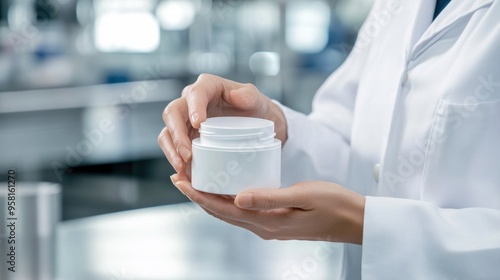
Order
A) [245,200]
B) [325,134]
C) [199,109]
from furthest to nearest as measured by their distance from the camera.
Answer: [325,134] → [199,109] → [245,200]

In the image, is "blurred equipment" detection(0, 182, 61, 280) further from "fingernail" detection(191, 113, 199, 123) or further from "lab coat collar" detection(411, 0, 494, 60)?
"lab coat collar" detection(411, 0, 494, 60)

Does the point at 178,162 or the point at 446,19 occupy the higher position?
the point at 446,19

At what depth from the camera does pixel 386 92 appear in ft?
3.76

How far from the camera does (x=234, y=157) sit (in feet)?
2.73

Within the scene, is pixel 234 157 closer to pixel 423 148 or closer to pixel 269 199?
pixel 269 199

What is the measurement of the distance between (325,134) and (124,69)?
3.73m

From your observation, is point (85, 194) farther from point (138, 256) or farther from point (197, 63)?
point (138, 256)

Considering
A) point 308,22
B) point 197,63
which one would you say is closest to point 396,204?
point 197,63

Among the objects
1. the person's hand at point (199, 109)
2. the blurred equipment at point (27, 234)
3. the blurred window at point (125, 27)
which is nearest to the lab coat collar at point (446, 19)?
the person's hand at point (199, 109)

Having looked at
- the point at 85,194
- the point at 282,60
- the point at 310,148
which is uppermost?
the point at 310,148

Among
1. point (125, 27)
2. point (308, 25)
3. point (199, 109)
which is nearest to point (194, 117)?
point (199, 109)

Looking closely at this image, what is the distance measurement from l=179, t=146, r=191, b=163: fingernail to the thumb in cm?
11

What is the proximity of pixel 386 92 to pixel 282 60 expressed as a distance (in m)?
4.31

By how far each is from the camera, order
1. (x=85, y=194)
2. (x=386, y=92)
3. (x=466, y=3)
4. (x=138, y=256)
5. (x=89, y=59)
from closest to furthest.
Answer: (x=466, y=3), (x=386, y=92), (x=138, y=256), (x=89, y=59), (x=85, y=194)
